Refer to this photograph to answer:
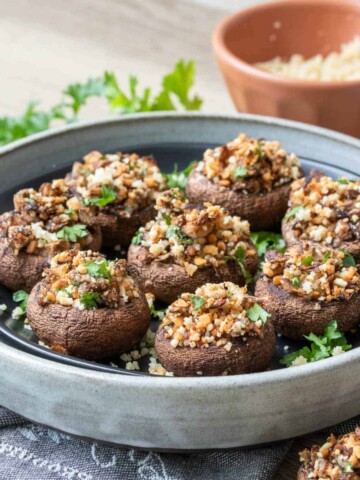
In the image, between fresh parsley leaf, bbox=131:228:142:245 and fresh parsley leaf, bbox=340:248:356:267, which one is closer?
fresh parsley leaf, bbox=340:248:356:267

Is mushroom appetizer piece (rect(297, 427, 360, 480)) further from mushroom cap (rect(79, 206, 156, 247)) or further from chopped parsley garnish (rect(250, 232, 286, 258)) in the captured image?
mushroom cap (rect(79, 206, 156, 247))

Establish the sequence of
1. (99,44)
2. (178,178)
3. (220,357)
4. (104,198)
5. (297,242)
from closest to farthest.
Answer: (220,357) < (297,242) < (104,198) < (178,178) < (99,44)

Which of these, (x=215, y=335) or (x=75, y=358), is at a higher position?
(x=215, y=335)

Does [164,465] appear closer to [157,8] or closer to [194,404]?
[194,404]

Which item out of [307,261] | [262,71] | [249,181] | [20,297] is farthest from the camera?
[262,71]

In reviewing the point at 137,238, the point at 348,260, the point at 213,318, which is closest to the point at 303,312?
the point at 348,260

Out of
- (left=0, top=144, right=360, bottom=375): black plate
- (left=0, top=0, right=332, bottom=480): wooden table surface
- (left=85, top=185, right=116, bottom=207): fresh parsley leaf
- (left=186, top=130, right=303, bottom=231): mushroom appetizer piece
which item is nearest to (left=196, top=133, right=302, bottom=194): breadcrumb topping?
(left=186, top=130, right=303, bottom=231): mushroom appetizer piece

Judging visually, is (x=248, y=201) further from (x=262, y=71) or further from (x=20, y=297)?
(x=262, y=71)
